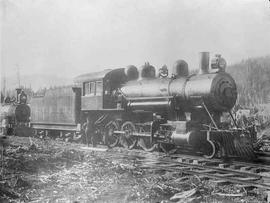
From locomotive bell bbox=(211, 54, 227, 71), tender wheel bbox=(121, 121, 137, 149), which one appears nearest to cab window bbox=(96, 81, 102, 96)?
tender wheel bbox=(121, 121, 137, 149)

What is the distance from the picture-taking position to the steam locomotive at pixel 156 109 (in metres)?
11.1

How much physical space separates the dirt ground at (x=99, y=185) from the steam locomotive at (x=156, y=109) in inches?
125

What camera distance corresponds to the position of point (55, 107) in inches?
709

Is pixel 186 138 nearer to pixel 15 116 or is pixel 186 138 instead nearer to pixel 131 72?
pixel 131 72

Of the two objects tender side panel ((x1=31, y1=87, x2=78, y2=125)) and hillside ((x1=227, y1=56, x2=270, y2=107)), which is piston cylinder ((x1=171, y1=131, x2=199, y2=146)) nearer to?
tender side panel ((x1=31, y1=87, x2=78, y2=125))

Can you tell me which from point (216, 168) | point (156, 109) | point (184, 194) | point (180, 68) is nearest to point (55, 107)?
point (156, 109)

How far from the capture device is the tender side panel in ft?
54.4

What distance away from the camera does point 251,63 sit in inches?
1593

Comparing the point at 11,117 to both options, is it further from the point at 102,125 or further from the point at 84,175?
the point at 84,175

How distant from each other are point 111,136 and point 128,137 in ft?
4.32

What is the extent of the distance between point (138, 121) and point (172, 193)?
7.49 meters

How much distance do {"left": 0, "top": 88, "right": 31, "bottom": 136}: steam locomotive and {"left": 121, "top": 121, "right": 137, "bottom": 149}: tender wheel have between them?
29.8 feet

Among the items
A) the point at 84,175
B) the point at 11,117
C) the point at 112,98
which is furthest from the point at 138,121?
the point at 11,117

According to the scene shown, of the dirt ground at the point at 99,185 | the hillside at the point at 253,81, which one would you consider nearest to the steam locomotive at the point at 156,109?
the dirt ground at the point at 99,185
